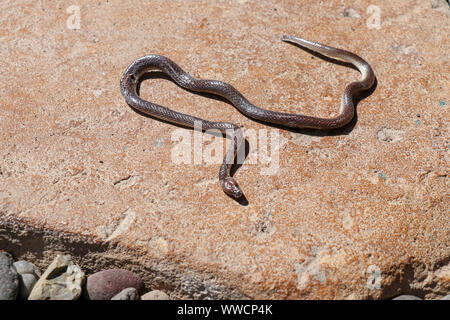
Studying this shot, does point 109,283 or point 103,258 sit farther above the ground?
point 103,258

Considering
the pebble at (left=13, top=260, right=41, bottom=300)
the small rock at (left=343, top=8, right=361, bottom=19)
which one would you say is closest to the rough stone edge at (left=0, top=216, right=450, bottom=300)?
the pebble at (left=13, top=260, right=41, bottom=300)

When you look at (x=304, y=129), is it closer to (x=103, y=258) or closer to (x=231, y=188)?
(x=231, y=188)

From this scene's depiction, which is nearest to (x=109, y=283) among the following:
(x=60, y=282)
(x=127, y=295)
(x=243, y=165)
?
(x=127, y=295)

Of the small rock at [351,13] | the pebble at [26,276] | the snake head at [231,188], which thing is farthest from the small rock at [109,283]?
the small rock at [351,13]

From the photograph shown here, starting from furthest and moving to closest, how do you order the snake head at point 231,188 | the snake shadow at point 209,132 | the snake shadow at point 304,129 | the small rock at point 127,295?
the snake shadow at point 304,129 → the snake shadow at point 209,132 → the snake head at point 231,188 → the small rock at point 127,295

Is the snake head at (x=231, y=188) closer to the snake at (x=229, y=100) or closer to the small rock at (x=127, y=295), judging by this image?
the snake at (x=229, y=100)

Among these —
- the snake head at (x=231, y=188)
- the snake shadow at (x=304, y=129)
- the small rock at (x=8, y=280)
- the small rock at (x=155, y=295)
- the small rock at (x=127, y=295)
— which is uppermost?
the snake shadow at (x=304, y=129)
